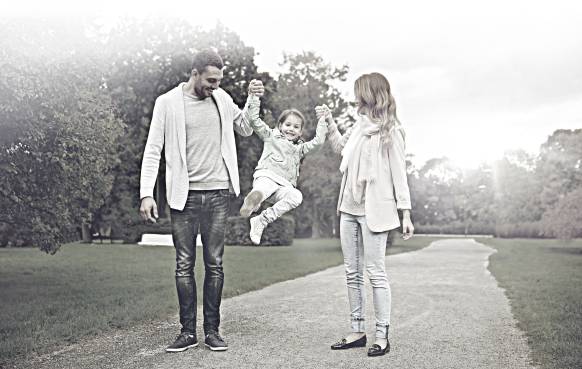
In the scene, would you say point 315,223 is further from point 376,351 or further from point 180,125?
point 180,125

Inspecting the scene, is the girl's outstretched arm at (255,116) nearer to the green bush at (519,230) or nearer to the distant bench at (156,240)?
the distant bench at (156,240)

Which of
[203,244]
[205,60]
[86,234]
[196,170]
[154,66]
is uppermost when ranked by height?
[154,66]

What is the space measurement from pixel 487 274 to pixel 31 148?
983 centimetres

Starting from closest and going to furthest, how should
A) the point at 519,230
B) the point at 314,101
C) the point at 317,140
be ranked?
the point at 317,140 → the point at 314,101 → the point at 519,230

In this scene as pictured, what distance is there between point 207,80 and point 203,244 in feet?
4.41

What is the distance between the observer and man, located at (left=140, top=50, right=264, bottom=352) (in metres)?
4.90

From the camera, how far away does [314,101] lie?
80.6 ft

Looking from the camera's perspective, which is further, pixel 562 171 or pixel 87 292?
pixel 562 171

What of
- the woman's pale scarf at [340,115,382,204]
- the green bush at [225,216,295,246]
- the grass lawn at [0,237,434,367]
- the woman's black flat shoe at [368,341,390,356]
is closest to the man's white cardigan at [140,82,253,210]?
the woman's pale scarf at [340,115,382,204]

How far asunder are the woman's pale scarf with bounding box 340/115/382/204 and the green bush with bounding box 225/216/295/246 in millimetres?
22510

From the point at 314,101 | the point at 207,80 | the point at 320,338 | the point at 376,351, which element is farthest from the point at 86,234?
the point at 376,351

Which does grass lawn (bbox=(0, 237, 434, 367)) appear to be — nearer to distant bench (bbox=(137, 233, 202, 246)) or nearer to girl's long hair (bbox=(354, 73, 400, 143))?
girl's long hair (bbox=(354, 73, 400, 143))

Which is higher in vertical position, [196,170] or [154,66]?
[154,66]

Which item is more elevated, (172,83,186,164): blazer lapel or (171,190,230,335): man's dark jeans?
(172,83,186,164): blazer lapel
